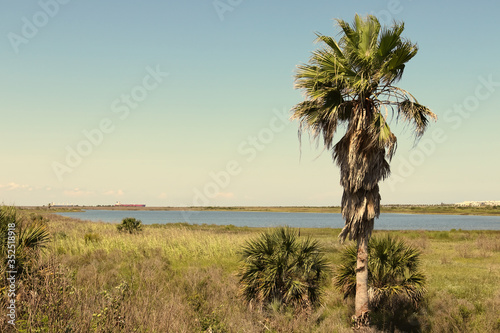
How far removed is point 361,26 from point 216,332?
28.4 feet

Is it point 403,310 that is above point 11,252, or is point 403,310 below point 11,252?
below

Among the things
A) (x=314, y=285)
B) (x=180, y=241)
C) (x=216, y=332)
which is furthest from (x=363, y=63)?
(x=180, y=241)

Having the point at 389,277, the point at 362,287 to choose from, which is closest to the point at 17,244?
the point at 362,287

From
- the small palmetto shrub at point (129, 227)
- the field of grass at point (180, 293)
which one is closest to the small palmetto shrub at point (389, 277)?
the field of grass at point (180, 293)

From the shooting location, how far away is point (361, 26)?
10031mm

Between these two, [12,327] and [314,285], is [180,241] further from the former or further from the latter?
[12,327]

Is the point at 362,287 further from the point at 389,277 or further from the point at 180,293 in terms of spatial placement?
the point at 180,293

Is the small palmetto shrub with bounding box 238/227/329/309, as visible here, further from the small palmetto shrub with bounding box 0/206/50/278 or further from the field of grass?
the small palmetto shrub with bounding box 0/206/50/278

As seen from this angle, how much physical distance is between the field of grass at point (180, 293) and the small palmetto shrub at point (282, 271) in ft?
1.54

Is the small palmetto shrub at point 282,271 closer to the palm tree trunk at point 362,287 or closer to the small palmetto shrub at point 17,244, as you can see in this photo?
the palm tree trunk at point 362,287

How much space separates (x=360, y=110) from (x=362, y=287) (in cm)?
481

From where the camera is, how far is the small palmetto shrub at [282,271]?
1028 centimetres

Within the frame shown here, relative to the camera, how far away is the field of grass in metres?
6.19

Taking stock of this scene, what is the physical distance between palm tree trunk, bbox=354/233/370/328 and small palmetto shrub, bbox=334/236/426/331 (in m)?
1.30
